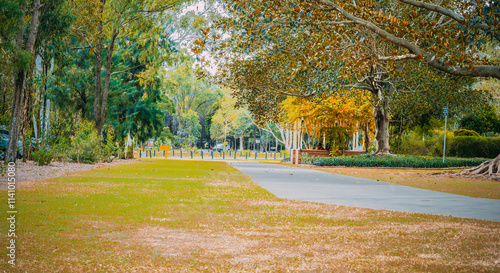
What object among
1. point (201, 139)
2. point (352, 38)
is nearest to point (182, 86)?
point (201, 139)

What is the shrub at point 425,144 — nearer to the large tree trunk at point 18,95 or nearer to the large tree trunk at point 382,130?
the large tree trunk at point 382,130

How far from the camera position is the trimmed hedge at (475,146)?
109ft

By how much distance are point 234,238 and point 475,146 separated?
32519 mm

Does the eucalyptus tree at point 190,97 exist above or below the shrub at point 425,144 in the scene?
above

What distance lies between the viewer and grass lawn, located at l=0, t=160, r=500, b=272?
14.7ft

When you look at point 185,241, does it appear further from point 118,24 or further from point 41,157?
point 118,24

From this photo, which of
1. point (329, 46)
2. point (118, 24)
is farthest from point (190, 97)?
point (329, 46)

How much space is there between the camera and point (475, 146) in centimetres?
3347

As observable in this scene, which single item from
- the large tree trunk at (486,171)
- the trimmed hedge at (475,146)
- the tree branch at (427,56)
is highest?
the tree branch at (427,56)

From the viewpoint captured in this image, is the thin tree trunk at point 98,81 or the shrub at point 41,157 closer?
the shrub at point 41,157

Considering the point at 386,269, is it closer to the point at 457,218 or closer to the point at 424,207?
the point at 457,218

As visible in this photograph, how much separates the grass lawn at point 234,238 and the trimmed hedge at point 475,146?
28.4m

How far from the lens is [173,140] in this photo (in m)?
67.1

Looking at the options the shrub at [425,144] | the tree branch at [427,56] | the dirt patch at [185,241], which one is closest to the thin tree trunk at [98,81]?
the tree branch at [427,56]
